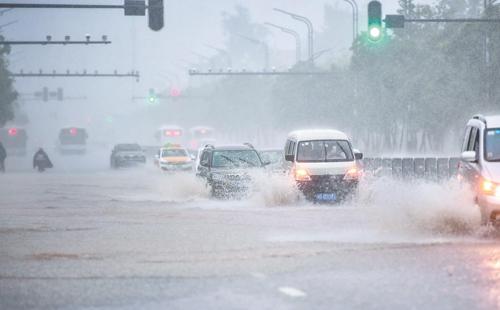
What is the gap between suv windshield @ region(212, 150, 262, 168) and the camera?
88.8ft

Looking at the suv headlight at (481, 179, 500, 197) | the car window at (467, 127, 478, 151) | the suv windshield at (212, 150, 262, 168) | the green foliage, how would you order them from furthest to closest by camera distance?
1. the green foliage
2. the suv windshield at (212, 150, 262, 168)
3. the car window at (467, 127, 478, 151)
4. the suv headlight at (481, 179, 500, 197)

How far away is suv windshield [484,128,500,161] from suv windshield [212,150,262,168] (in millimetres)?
11400

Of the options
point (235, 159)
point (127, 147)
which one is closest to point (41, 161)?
point (127, 147)

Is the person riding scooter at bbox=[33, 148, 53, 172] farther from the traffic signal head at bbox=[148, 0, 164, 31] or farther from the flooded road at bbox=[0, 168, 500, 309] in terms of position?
the flooded road at bbox=[0, 168, 500, 309]

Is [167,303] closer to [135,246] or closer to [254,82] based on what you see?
[135,246]

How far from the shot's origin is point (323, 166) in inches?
941

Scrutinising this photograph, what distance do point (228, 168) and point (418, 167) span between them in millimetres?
7920

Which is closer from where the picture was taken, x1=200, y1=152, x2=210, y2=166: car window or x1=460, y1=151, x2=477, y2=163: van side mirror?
x1=460, y1=151, x2=477, y2=163: van side mirror

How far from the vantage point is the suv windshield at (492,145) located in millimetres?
15930

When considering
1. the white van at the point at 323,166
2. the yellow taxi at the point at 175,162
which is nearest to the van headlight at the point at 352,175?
the white van at the point at 323,166

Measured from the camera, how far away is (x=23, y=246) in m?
15.4

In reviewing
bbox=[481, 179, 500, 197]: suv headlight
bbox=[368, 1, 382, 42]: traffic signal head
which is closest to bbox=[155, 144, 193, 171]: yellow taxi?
bbox=[368, 1, 382, 42]: traffic signal head

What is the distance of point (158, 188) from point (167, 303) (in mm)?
26398

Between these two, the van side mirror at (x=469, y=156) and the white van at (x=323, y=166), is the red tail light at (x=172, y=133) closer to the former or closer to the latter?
the white van at (x=323, y=166)
